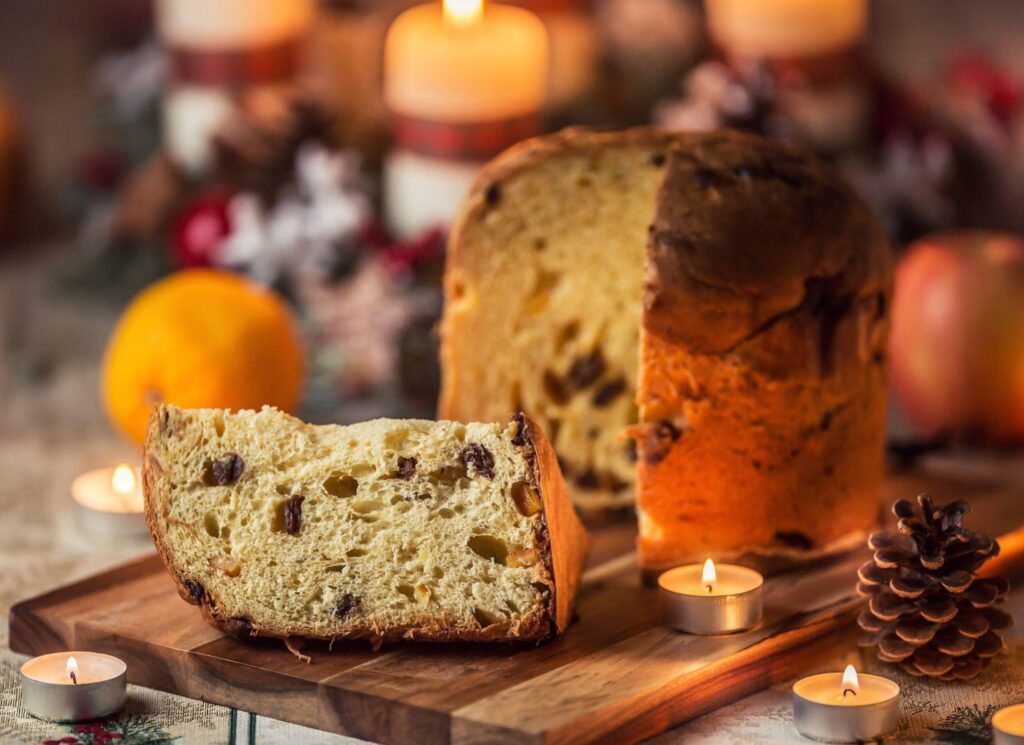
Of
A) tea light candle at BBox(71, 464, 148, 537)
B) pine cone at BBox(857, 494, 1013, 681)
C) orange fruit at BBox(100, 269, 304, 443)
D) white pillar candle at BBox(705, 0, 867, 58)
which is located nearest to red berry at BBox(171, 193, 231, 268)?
orange fruit at BBox(100, 269, 304, 443)

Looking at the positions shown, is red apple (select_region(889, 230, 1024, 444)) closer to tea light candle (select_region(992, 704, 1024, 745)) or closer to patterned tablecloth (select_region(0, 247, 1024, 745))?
patterned tablecloth (select_region(0, 247, 1024, 745))

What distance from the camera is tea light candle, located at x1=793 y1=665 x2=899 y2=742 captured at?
6.93 feet

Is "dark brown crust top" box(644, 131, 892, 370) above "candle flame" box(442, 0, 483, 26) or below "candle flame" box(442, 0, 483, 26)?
below

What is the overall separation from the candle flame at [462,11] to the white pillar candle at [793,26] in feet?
2.41

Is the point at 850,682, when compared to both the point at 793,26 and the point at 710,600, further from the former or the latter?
the point at 793,26

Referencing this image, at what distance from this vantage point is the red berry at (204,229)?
3.77m

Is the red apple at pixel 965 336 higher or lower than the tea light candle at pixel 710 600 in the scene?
higher

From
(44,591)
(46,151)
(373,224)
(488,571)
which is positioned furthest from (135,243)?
(488,571)

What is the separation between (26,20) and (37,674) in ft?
11.7

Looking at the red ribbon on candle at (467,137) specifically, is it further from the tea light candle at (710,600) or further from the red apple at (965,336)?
the tea light candle at (710,600)

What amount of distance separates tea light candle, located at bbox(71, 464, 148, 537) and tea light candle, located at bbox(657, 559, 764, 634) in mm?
980

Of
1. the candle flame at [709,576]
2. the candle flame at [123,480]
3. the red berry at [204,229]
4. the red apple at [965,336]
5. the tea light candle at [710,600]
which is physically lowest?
the tea light candle at [710,600]

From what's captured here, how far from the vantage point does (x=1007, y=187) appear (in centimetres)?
401

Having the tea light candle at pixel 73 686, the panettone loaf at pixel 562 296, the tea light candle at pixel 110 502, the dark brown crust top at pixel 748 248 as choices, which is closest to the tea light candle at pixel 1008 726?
the dark brown crust top at pixel 748 248
